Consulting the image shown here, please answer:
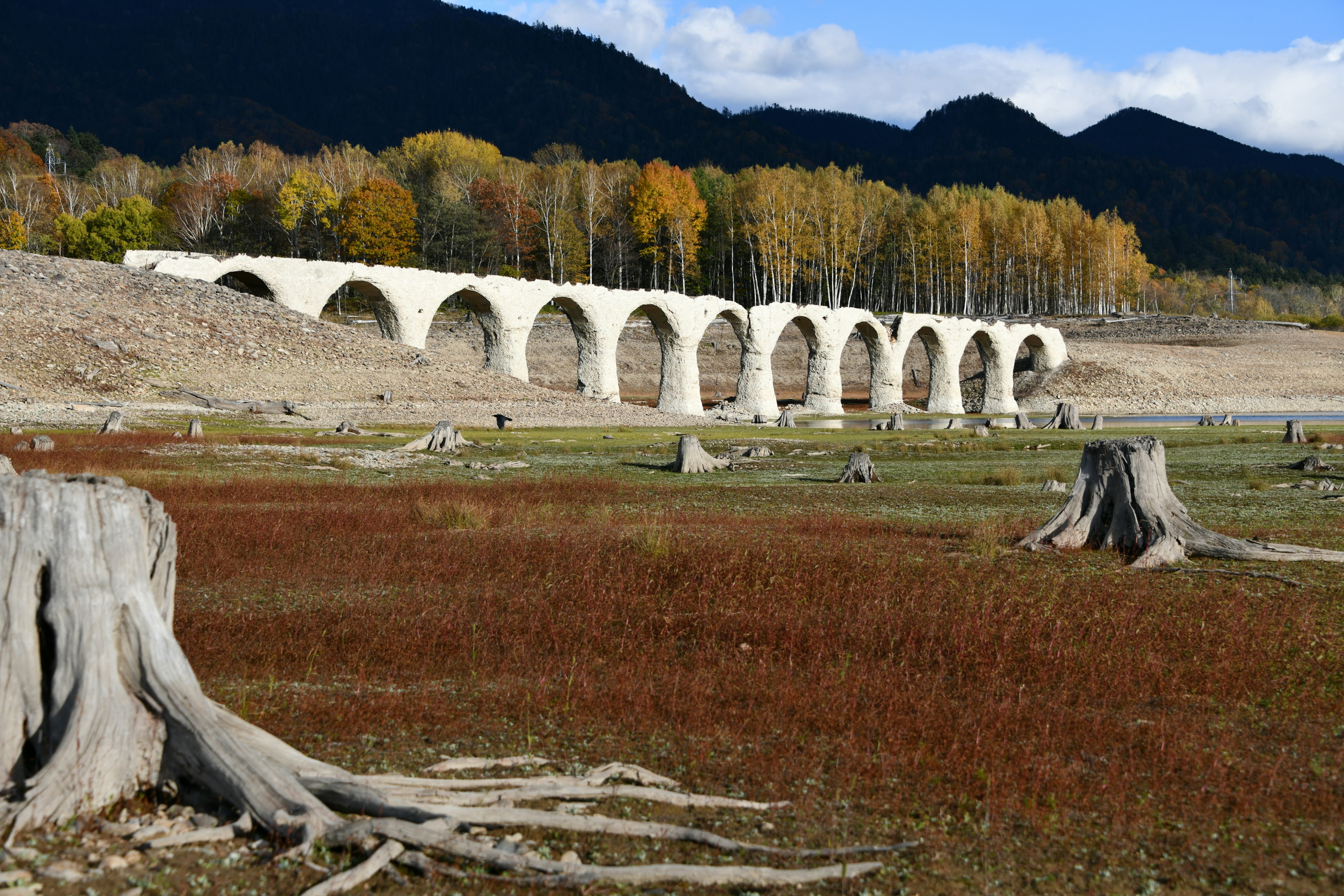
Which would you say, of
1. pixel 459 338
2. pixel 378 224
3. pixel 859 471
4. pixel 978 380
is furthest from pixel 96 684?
pixel 978 380

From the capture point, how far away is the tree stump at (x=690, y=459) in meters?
20.9

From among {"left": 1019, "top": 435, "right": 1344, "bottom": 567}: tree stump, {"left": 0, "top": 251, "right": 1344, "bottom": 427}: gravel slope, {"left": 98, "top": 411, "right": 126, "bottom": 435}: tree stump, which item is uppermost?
{"left": 0, "top": 251, "right": 1344, "bottom": 427}: gravel slope

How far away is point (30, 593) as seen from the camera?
412 centimetres

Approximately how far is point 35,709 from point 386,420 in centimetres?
2925

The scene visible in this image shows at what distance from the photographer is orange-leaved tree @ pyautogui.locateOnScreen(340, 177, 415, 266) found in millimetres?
72938

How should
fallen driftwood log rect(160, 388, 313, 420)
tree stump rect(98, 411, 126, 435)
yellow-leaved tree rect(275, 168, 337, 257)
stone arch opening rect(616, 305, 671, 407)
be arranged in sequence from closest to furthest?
tree stump rect(98, 411, 126, 435)
fallen driftwood log rect(160, 388, 313, 420)
yellow-leaved tree rect(275, 168, 337, 257)
stone arch opening rect(616, 305, 671, 407)

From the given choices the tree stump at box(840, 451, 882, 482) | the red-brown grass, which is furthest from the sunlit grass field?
the tree stump at box(840, 451, 882, 482)

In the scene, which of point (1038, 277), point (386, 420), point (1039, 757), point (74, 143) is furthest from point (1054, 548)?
point (74, 143)

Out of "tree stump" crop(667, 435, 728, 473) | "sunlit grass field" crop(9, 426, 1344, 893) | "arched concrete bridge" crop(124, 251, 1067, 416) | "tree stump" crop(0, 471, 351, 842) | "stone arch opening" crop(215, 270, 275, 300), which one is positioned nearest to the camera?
"tree stump" crop(0, 471, 351, 842)

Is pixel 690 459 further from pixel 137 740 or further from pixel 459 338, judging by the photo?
pixel 459 338

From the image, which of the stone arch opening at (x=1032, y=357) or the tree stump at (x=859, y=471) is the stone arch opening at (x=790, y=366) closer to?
the stone arch opening at (x=1032, y=357)

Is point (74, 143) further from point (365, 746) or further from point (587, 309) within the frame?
point (365, 746)

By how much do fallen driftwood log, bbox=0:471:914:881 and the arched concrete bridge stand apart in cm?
3855

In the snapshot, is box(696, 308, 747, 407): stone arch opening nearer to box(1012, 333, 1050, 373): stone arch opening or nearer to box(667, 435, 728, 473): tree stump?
box(1012, 333, 1050, 373): stone arch opening
